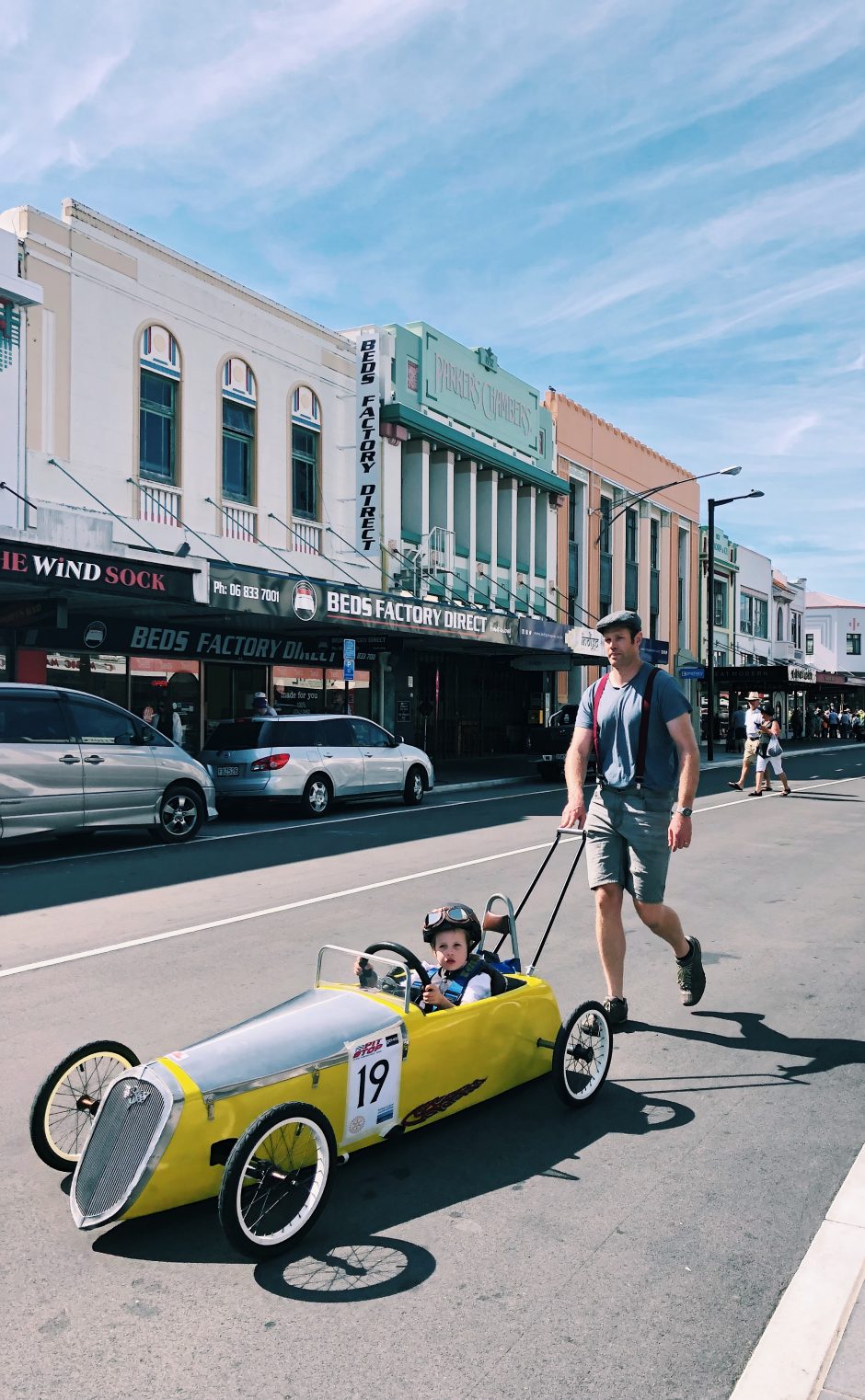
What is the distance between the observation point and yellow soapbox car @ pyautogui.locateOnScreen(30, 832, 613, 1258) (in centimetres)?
334

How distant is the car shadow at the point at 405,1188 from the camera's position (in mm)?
3320

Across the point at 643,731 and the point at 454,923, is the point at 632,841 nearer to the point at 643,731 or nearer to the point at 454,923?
the point at 643,731

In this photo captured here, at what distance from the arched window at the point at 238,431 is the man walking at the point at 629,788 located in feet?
55.8

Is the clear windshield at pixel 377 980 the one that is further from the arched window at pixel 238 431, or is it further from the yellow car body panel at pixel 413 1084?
the arched window at pixel 238 431

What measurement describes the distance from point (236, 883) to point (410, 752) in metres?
8.12

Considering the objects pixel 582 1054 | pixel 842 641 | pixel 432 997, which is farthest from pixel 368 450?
pixel 842 641

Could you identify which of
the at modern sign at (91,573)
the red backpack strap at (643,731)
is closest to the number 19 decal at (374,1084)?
the red backpack strap at (643,731)

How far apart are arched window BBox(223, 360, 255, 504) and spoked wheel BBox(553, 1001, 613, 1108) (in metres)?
18.1

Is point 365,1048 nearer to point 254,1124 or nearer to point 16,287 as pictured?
point 254,1124

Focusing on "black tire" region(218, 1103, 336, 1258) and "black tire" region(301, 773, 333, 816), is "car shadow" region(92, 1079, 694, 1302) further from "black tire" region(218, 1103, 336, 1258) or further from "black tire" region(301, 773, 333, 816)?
"black tire" region(301, 773, 333, 816)

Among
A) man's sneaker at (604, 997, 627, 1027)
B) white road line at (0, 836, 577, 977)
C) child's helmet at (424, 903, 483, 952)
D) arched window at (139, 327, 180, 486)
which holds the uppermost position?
arched window at (139, 327, 180, 486)

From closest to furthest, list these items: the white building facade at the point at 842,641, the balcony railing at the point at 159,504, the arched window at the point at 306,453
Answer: the balcony railing at the point at 159,504 → the arched window at the point at 306,453 → the white building facade at the point at 842,641

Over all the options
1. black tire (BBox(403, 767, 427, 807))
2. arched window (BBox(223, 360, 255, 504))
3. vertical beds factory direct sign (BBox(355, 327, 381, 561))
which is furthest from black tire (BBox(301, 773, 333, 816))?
vertical beds factory direct sign (BBox(355, 327, 381, 561))

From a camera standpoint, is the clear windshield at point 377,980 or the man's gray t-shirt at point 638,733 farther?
the man's gray t-shirt at point 638,733
